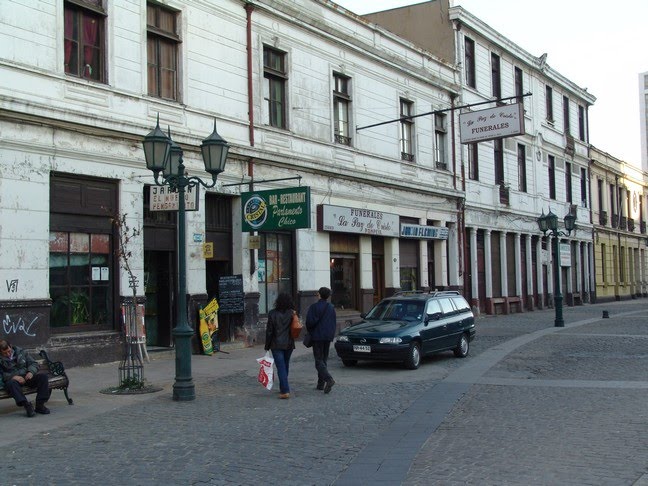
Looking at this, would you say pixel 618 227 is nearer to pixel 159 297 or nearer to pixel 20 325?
pixel 159 297

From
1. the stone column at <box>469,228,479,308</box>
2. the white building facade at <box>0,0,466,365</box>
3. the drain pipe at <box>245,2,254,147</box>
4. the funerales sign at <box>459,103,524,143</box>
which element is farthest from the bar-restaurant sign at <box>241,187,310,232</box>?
the stone column at <box>469,228,479,308</box>

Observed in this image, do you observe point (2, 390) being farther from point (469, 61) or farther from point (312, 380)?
point (469, 61)

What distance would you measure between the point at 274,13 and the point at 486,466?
1599 cm

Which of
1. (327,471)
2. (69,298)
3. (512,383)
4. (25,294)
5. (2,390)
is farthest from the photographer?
(69,298)

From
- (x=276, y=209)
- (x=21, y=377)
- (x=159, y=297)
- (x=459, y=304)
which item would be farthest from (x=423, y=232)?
(x=21, y=377)

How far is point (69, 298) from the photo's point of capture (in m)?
15.2

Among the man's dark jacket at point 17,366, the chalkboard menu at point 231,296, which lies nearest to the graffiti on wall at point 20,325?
the man's dark jacket at point 17,366

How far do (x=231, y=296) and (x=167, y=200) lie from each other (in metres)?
4.38

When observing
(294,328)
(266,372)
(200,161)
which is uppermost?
(200,161)

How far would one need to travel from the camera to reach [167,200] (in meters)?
15.0

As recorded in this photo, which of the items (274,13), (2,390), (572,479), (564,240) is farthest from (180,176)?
(564,240)

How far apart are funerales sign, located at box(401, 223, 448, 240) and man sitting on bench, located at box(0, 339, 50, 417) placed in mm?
17056

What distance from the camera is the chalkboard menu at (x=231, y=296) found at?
1861cm

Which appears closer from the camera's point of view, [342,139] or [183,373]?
[183,373]
